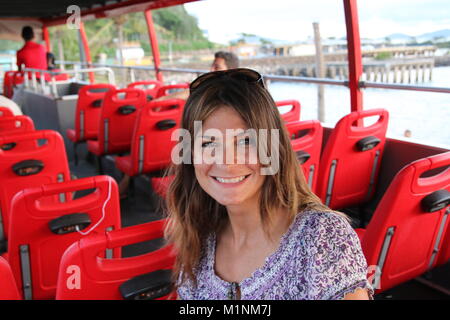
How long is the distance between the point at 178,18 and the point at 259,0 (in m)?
17.6

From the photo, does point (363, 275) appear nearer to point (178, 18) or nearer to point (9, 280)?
point (9, 280)

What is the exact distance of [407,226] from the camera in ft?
5.02

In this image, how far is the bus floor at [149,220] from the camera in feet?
6.84

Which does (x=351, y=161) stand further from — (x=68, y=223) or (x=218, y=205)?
(x=68, y=223)

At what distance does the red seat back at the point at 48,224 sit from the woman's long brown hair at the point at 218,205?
460 mm

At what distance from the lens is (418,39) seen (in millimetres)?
3135

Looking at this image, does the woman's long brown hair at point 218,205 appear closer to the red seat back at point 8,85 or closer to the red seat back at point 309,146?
the red seat back at point 309,146

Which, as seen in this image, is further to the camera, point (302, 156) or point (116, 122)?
point (116, 122)

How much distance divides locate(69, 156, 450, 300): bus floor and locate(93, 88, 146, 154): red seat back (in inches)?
14.5

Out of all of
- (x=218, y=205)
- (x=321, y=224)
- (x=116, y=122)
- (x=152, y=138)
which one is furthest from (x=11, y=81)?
(x=321, y=224)

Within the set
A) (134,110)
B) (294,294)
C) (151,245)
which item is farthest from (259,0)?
(294,294)

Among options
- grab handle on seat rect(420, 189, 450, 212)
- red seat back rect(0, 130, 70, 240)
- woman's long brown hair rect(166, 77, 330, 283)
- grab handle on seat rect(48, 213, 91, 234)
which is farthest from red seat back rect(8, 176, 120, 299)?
grab handle on seat rect(420, 189, 450, 212)

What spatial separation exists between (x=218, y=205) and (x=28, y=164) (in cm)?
125

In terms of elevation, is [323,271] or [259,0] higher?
[259,0]
